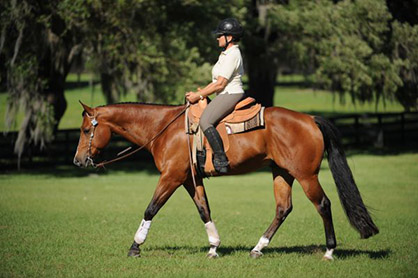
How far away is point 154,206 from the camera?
311 inches

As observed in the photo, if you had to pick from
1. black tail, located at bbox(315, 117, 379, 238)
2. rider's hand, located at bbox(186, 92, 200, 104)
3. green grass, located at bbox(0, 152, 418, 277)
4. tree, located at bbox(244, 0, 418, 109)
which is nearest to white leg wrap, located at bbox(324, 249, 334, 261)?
green grass, located at bbox(0, 152, 418, 277)

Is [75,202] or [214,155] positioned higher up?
[214,155]

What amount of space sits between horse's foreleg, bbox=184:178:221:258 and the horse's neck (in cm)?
89

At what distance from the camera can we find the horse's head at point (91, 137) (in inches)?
328

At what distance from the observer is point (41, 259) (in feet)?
25.3

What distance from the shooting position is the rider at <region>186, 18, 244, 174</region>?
781cm

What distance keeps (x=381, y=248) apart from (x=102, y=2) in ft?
42.1

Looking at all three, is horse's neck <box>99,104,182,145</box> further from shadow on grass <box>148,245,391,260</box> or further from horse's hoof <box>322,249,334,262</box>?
horse's hoof <box>322,249,334,262</box>

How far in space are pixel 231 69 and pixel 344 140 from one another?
846 inches

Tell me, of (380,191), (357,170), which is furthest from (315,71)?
(380,191)

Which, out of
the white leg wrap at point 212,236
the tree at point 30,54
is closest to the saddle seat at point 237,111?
the white leg wrap at point 212,236

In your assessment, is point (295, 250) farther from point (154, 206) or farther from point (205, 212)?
point (154, 206)

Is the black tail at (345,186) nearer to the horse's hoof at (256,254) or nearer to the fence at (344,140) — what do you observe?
the horse's hoof at (256,254)

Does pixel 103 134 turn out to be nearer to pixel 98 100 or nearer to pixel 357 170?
pixel 357 170
